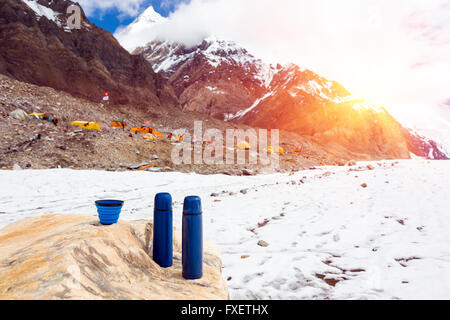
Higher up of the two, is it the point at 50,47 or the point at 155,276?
the point at 50,47

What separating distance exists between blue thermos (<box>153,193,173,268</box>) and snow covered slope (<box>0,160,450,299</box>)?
3.52 feet

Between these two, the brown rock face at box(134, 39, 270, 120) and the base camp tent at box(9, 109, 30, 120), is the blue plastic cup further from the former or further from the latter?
the brown rock face at box(134, 39, 270, 120)

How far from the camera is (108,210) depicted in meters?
3.02

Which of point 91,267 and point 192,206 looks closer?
point 91,267

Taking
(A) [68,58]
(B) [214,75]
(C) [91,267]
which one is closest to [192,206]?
(C) [91,267]

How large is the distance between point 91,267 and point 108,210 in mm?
857

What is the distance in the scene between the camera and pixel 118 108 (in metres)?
45.0

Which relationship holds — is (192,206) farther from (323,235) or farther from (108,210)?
(323,235)

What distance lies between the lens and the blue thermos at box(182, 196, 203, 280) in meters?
2.71

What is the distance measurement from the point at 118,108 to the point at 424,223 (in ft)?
153

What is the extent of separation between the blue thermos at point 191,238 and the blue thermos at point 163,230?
25 cm

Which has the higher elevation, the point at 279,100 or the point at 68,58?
the point at 279,100
